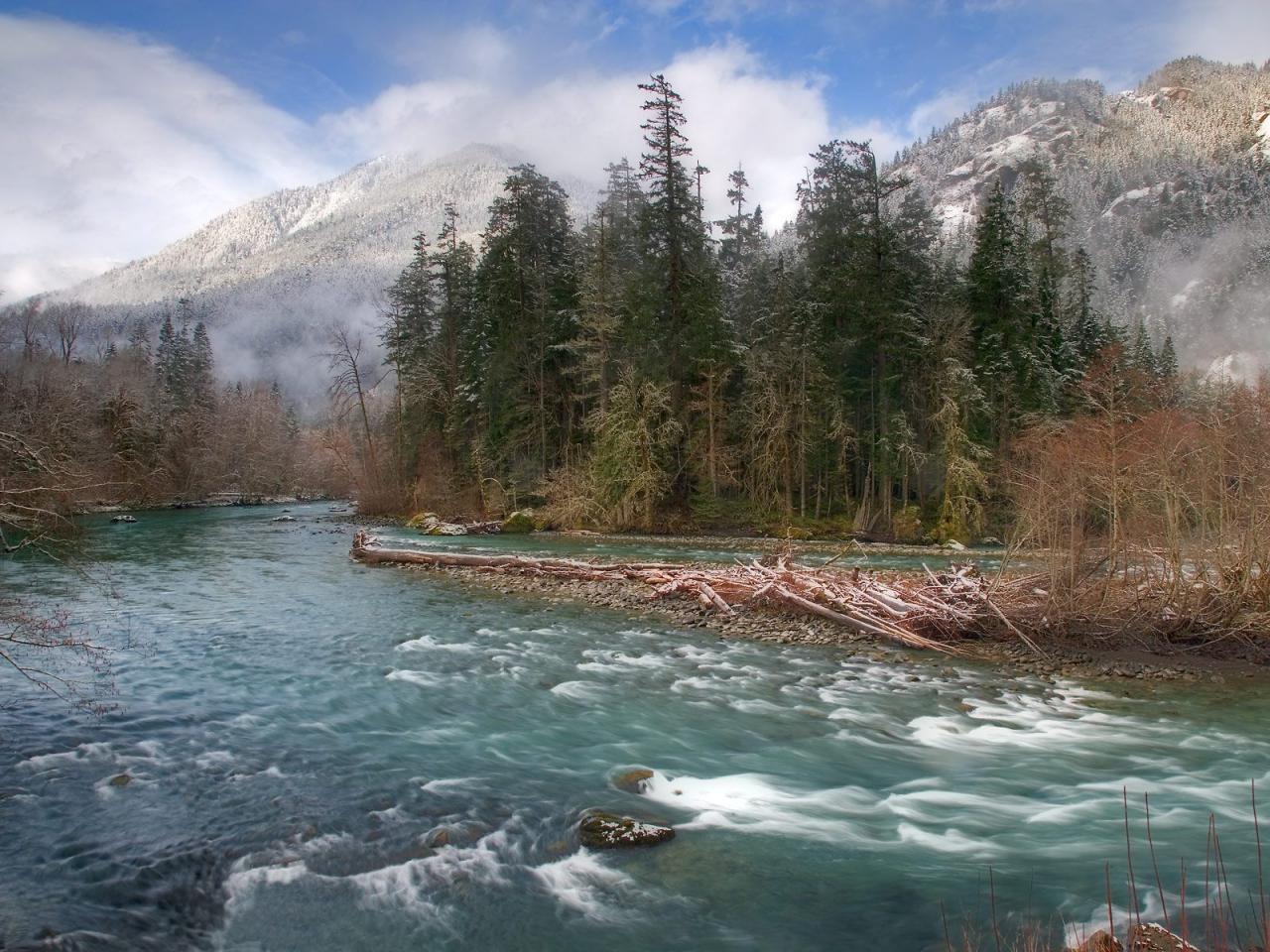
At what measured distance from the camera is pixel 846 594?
1408 cm

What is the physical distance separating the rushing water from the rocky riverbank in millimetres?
584

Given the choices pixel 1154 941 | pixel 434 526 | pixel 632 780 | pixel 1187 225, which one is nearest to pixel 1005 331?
pixel 434 526

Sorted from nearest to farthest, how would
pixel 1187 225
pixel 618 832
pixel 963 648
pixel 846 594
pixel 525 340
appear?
pixel 618 832 → pixel 963 648 → pixel 846 594 → pixel 525 340 → pixel 1187 225

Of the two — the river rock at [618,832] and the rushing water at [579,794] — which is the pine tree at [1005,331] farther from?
the river rock at [618,832]

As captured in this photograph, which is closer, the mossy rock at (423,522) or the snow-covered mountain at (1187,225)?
the mossy rock at (423,522)

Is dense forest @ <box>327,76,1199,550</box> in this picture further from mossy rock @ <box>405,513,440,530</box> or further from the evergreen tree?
mossy rock @ <box>405,513,440,530</box>

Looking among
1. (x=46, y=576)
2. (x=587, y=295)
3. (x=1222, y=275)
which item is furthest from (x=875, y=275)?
(x=1222, y=275)

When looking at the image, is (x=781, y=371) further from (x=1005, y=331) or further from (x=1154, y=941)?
(x=1154, y=941)

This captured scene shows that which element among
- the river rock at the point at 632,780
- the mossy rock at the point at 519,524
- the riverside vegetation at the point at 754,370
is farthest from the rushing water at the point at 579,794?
the mossy rock at the point at 519,524

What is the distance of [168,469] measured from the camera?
58.0m

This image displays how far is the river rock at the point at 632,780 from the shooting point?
7216mm

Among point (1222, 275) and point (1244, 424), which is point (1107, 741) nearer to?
point (1244, 424)

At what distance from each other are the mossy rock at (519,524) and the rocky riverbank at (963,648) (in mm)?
15973

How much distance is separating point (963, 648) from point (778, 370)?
2219 cm
